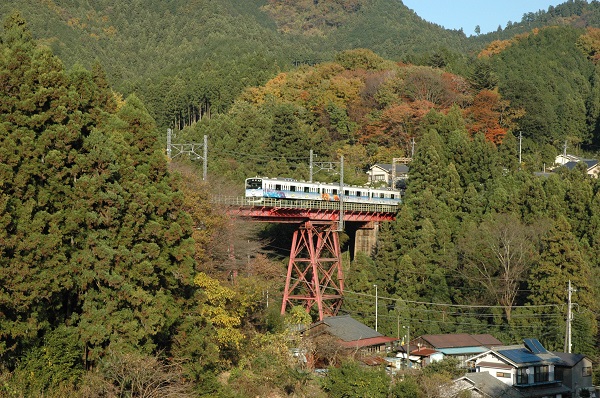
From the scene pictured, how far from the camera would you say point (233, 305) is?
28906 millimetres

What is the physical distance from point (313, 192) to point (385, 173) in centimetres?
1157

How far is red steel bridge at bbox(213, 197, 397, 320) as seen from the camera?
3847 cm

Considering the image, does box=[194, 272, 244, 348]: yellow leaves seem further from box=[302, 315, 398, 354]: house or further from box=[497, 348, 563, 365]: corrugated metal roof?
box=[497, 348, 563, 365]: corrugated metal roof

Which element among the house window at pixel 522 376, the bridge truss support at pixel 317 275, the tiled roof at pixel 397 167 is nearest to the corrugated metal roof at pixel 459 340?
the house window at pixel 522 376

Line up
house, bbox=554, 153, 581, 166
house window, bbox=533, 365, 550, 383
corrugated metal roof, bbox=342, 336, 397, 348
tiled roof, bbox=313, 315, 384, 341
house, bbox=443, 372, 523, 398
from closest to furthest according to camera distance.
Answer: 1. house, bbox=443, 372, 523, 398
2. house window, bbox=533, 365, 550, 383
3. corrugated metal roof, bbox=342, 336, 397, 348
4. tiled roof, bbox=313, 315, 384, 341
5. house, bbox=554, 153, 581, 166

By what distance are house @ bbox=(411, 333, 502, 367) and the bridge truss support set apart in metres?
5.34

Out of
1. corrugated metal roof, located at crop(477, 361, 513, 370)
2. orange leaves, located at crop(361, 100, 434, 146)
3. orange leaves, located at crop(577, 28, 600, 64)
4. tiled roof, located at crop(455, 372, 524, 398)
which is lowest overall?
tiled roof, located at crop(455, 372, 524, 398)

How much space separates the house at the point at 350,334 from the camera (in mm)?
32759

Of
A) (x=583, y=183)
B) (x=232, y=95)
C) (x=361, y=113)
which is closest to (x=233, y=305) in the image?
(x=583, y=183)

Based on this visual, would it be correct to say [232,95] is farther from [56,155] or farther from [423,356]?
[56,155]

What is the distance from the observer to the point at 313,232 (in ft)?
135

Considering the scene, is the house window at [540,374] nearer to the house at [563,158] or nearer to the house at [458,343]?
the house at [458,343]

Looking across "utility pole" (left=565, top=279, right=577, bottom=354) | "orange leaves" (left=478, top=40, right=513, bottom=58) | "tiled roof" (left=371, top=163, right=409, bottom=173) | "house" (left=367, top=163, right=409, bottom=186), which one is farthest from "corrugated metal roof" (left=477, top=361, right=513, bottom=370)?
"orange leaves" (left=478, top=40, right=513, bottom=58)

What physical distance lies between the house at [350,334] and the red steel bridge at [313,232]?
11.0 feet
